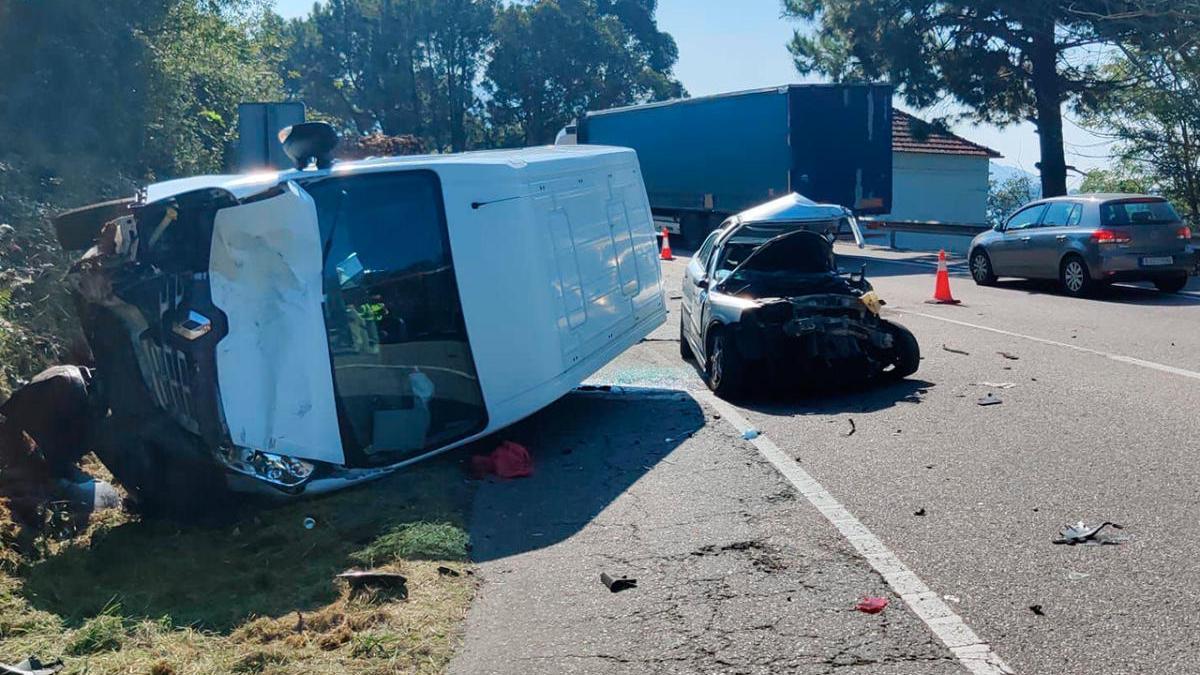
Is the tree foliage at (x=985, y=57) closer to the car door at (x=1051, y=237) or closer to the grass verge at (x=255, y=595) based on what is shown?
the car door at (x=1051, y=237)

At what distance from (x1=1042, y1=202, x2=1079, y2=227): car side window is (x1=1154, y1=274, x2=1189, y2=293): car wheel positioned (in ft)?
5.49

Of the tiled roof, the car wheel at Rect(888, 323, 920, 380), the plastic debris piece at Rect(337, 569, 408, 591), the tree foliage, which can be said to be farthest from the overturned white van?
the tiled roof

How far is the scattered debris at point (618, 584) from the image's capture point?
5.70 m

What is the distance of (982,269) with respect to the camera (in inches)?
843

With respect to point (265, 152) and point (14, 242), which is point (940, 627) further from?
point (265, 152)

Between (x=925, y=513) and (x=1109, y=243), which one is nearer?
(x=925, y=513)

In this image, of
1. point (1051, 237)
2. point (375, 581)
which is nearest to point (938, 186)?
point (1051, 237)

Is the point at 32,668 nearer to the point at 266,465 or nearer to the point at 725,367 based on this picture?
the point at 266,465

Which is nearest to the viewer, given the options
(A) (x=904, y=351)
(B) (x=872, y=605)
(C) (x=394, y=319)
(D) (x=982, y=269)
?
(B) (x=872, y=605)

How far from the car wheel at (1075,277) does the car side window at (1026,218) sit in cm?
127

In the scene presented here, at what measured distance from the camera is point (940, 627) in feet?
16.3

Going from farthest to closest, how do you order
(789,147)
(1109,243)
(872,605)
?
(789,147)
(1109,243)
(872,605)

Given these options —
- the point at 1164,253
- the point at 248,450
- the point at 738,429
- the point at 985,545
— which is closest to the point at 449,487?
the point at 248,450

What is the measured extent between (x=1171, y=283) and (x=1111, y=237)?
4.92ft
